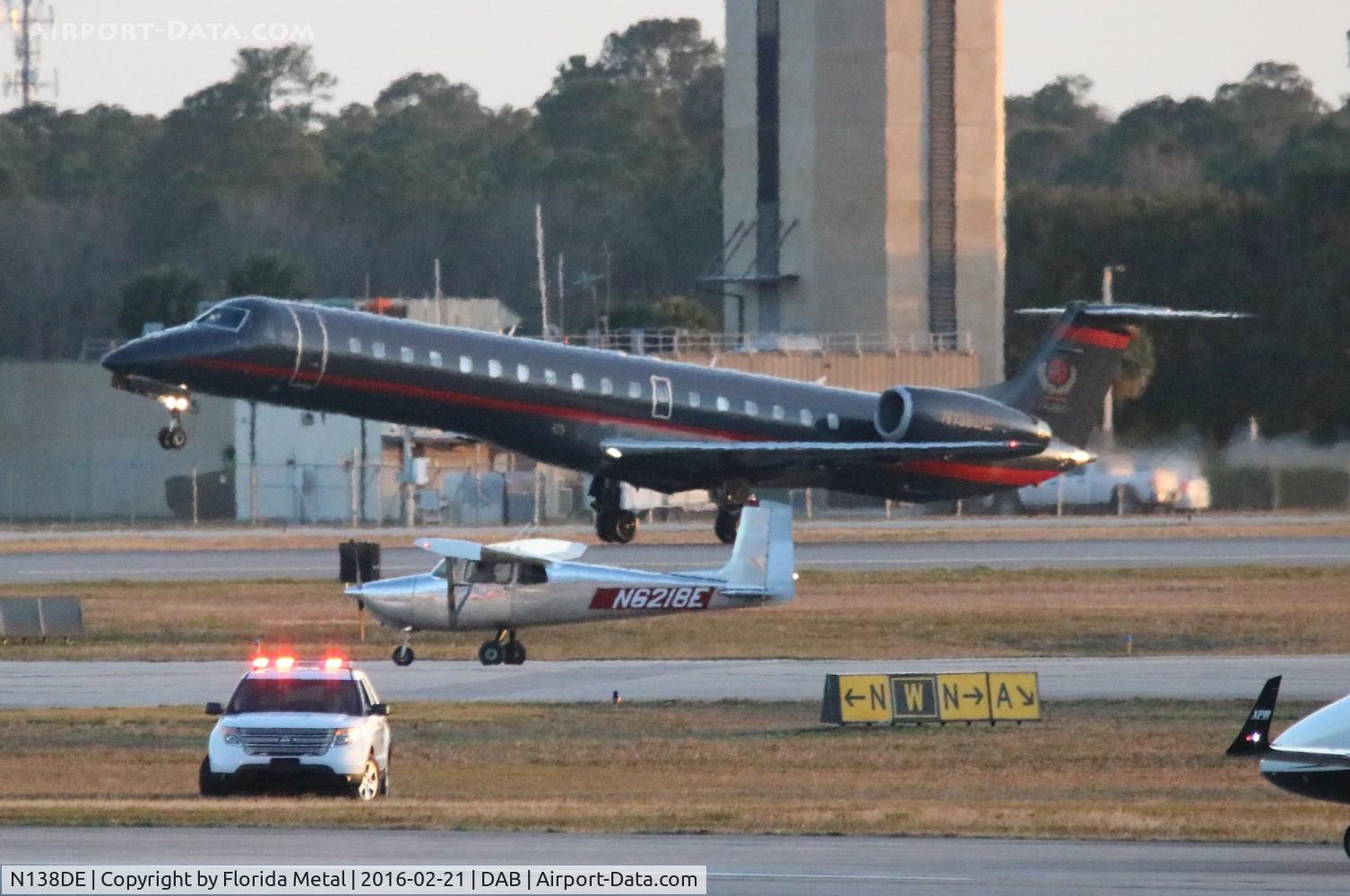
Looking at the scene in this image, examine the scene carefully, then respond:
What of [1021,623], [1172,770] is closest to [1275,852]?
[1172,770]

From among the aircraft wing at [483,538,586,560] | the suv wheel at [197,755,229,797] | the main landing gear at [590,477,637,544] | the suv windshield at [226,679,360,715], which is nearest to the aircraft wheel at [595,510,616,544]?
the main landing gear at [590,477,637,544]

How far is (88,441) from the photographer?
76875 mm

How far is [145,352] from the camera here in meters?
36.1

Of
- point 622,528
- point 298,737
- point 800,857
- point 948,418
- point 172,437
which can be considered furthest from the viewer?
point 948,418

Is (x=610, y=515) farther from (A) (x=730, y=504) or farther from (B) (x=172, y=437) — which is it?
(B) (x=172, y=437)

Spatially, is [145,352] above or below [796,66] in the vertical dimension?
below

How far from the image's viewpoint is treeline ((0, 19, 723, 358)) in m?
106

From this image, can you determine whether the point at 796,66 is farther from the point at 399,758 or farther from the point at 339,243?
the point at 399,758

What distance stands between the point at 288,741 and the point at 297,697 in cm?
62

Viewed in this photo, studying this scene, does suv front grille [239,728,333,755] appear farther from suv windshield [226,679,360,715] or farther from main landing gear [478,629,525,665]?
main landing gear [478,629,525,665]

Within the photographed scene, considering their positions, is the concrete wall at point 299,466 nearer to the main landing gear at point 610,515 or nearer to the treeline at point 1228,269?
the treeline at point 1228,269

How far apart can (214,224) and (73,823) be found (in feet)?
310

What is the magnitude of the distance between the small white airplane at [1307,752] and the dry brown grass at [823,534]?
38.0m

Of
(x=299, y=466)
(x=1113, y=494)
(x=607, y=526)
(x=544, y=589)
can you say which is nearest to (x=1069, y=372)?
(x=607, y=526)
